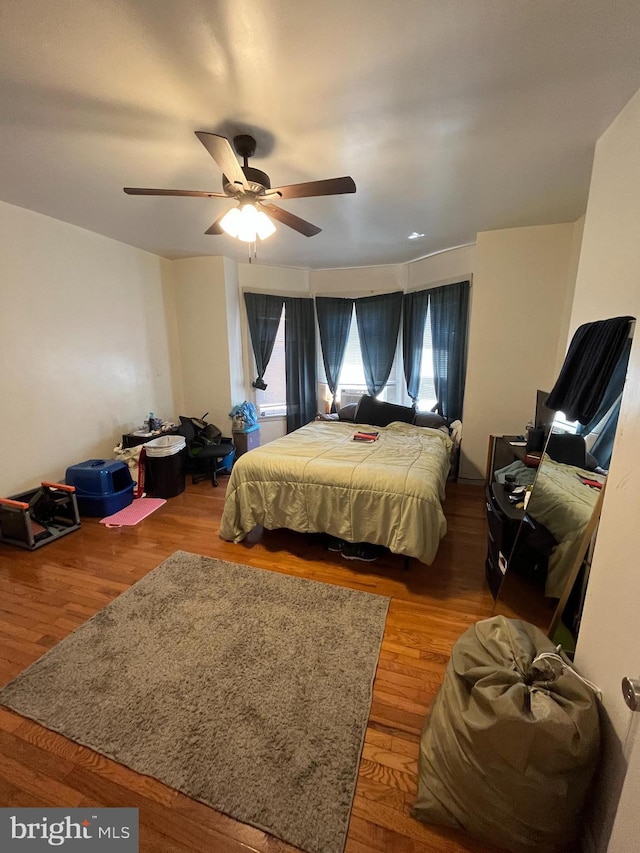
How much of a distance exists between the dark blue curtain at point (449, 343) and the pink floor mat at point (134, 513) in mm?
3398

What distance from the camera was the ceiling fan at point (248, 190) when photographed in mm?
1651

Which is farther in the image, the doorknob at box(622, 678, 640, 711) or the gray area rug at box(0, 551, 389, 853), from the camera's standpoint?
the gray area rug at box(0, 551, 389, 853)

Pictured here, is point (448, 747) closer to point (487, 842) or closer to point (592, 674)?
point (487, 842)

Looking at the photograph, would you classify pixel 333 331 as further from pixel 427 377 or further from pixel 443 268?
pixel 443 268

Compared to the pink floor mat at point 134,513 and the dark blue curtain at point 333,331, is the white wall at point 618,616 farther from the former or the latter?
the dark blue curtain at point 333,331

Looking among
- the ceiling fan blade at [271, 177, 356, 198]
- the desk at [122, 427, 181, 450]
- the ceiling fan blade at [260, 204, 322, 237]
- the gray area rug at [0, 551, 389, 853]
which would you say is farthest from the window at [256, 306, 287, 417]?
the gray area rug at [0, 551, 389, 853]

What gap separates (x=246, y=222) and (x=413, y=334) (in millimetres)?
2815

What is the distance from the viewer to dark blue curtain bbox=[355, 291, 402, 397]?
447 centimetres

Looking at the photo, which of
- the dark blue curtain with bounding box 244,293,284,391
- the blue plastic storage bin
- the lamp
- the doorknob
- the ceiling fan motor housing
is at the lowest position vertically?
the blue plastic storage bin

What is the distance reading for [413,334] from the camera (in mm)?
4316

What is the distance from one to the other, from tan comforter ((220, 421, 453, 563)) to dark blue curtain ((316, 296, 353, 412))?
2.06 metres

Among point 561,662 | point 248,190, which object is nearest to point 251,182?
point 248,190
